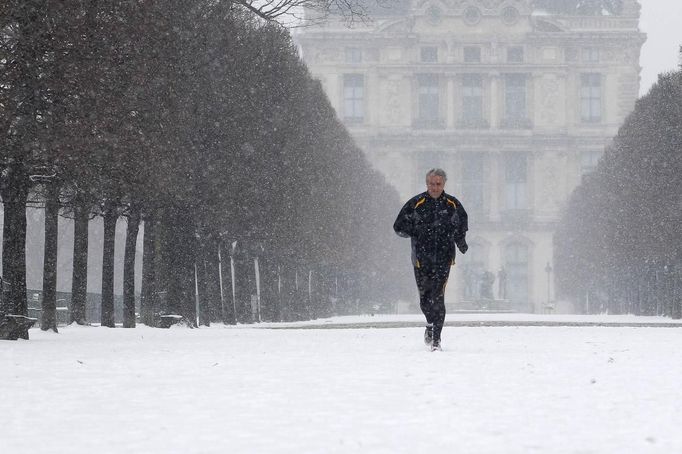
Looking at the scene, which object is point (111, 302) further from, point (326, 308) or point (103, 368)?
point (326, 308)

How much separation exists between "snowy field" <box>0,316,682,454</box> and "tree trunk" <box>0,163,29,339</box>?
437cm

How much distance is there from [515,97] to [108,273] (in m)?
109

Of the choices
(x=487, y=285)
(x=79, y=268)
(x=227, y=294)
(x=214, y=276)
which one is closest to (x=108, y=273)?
(x=79, y=268)

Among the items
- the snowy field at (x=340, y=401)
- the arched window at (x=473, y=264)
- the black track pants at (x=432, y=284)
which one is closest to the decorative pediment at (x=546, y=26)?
the arched window at (x=473, y=264)

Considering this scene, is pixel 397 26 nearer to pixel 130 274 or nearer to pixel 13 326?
pixel 130 274

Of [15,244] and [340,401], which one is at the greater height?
[15,244]

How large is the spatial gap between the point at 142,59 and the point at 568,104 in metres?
119

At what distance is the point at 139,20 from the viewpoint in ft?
79.0

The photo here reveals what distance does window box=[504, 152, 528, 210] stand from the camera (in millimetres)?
140250

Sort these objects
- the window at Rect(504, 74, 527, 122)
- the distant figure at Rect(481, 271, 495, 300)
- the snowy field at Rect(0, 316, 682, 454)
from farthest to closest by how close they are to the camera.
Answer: the window at Rect(504, 74, 527, 122) < the distant figure at Rect(481, 271, 495, 300) < the snowy field at Rect(0, 316, 682, 454)

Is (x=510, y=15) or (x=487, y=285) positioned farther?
(x=510, y=15)

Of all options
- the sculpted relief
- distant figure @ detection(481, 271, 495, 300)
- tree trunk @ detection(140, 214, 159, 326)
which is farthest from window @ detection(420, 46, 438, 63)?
tree trunk @ detection(140, 214, 159, 326)

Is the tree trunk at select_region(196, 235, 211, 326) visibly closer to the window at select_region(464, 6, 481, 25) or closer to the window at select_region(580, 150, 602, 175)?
the window at select_region(580, 150, 602, 175)

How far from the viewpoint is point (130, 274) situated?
3484 centimetres
